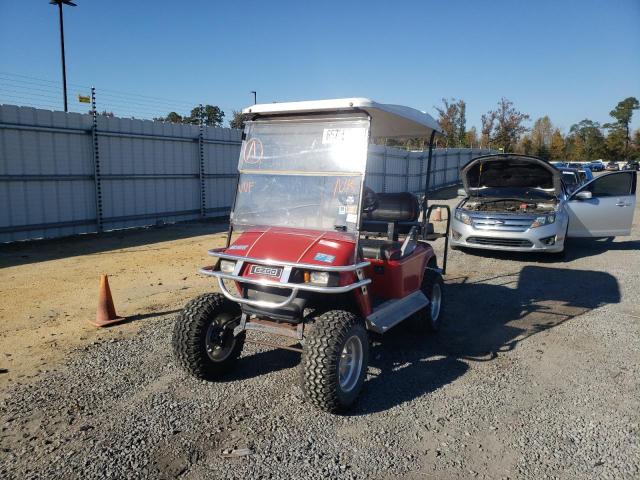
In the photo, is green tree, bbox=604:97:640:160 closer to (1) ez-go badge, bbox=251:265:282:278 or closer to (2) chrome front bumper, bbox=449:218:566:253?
(2) chrome front bumper, bbox=449:218:566:253

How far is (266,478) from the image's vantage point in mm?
2865

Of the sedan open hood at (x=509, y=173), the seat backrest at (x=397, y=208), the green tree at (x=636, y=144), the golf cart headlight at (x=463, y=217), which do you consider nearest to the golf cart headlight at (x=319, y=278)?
the seat backrest at (x=397, y=208)

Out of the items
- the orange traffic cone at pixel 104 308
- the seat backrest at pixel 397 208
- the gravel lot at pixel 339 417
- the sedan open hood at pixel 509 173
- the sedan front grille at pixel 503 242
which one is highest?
the sedan open hood at pixel 509 173

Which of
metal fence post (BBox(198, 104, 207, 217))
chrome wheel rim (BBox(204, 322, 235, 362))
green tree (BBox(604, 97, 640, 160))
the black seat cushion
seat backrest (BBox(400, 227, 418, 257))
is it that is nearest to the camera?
chrome wheel rim (BBox(204, 322, 235, 362))

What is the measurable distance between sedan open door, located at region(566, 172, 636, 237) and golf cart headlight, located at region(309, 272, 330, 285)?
8341 millimetres

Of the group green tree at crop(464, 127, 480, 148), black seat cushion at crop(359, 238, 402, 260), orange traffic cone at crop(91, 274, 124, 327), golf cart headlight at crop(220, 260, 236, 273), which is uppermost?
green tree at crop(464, 127, 480, 148)

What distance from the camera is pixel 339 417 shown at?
11.6 ft

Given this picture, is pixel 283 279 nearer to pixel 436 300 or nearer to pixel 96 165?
pixel 436 300

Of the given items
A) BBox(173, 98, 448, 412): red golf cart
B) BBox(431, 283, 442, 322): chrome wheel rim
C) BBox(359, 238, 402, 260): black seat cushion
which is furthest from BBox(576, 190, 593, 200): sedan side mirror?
BBox(359, 238, 402, 260): black seat cushion

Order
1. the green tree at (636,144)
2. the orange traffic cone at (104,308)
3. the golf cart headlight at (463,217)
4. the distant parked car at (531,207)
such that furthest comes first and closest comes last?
the green tree at (636,144), the golf cart headlight at (463,217), the distant parked car at (531,207), the orange traffic cone at (104,308)

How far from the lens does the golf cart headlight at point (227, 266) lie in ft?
12.7

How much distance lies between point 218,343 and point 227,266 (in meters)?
0.68

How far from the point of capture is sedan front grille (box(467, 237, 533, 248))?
9188 mm

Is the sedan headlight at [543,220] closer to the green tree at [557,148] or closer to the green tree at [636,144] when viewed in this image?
the green tree at [557,148]
